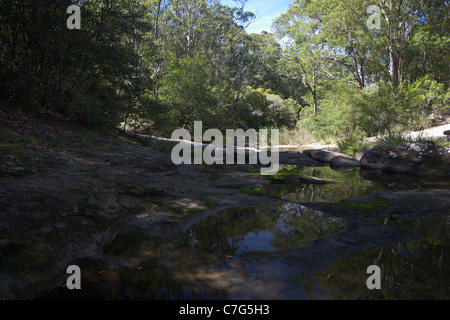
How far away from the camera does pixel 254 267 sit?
2072 millimetres

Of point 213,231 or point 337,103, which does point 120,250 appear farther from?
point 337,103

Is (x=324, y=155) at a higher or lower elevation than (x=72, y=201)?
higher

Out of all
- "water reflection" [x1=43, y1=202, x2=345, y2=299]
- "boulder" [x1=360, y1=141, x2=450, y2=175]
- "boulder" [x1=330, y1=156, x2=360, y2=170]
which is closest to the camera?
"water reflection" [x1=43, y1=202, x2=345, y2=299]

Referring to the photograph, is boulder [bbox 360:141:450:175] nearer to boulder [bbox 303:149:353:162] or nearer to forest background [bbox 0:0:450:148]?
boulder [bbox 303:149:353:162]

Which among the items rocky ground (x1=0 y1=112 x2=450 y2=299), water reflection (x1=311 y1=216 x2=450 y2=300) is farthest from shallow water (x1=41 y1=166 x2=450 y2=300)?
rocky ground (x1=0 y1=112 x2=450 y2=299)

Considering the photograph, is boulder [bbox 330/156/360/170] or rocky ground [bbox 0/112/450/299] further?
boulder [bbox 330/156/360/170]

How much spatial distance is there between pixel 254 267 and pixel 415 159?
26.9ft

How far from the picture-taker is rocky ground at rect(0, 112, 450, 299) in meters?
1.91

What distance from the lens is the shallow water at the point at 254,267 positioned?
1743 mm

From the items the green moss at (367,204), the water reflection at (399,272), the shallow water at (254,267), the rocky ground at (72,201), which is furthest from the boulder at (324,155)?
the water reflection at (399,272)

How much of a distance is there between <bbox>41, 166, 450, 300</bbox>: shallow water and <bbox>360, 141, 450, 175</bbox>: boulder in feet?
18.3

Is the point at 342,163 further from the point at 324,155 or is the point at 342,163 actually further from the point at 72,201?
the point at 72,201

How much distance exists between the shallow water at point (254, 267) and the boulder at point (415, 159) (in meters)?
5.59

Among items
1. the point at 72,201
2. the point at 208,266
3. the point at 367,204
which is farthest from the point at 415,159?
the point at 72,201
